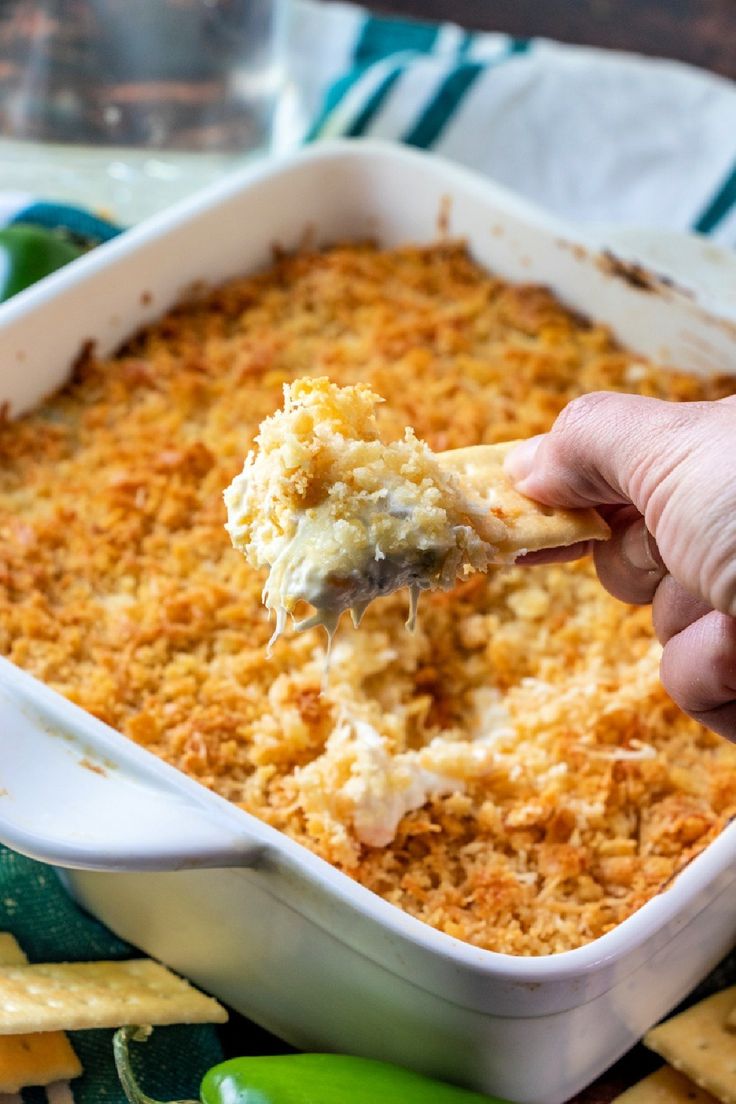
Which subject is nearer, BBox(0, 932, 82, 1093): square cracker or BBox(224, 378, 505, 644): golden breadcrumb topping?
BBox(224, 378, 505, 644): golden breadcrumb topping

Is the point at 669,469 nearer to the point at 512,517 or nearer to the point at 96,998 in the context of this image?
the point at 512,517

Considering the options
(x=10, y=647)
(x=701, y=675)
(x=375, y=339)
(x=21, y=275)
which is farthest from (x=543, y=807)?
(x=21, y=275)

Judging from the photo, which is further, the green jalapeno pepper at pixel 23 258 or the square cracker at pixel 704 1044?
the green jalapeno pepper at pixel 23 258

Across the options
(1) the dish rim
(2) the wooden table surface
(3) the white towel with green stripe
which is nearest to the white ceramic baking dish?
(1) the dish rim

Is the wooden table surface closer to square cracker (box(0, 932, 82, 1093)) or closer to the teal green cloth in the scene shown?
the teal green cloth

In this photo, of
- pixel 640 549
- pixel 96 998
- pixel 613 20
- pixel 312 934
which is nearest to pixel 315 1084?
pixel 312 934

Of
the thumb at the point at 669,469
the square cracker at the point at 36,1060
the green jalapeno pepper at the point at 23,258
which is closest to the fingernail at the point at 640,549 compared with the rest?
the thumb at the point at 669,469

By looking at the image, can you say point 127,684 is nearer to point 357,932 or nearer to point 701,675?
point 357,932

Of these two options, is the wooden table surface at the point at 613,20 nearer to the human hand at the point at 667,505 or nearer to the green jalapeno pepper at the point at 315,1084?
the human hand at the point at 667,505
